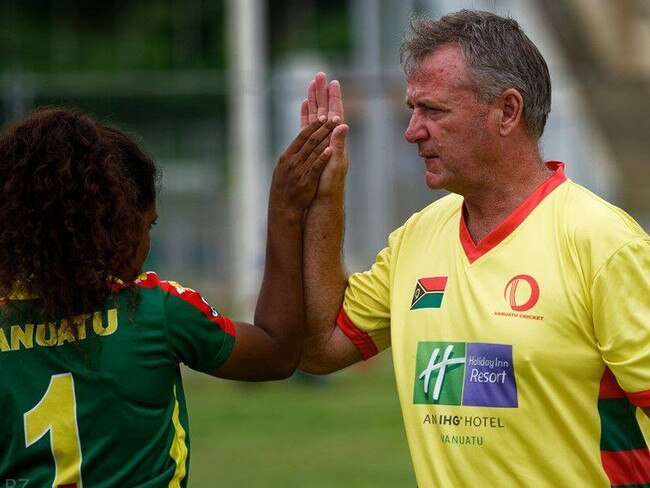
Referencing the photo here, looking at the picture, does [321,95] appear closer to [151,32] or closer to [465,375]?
[465,375]

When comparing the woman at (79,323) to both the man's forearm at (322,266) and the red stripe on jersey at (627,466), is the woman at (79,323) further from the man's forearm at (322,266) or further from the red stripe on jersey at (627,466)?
the red stripe on jersey at (627,466)

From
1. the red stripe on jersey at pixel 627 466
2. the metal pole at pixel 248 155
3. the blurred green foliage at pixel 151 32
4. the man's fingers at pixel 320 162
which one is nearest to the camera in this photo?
the red stripe on jersey at pixel 627 466

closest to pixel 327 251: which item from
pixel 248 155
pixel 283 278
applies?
pixel 283 278

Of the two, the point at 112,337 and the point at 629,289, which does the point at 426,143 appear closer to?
the point at 629,289

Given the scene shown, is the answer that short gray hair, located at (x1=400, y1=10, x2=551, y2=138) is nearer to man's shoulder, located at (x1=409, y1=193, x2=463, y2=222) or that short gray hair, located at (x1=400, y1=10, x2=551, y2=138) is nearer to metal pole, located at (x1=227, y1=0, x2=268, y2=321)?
man's shoulder, located at (x1=409, y1=193, x2=463, y2=222)

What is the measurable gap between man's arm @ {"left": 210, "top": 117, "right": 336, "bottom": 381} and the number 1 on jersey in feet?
1.43

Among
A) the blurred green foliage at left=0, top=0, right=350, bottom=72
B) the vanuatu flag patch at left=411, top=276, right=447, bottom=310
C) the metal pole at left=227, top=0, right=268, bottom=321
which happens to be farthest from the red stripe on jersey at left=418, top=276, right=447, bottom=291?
the blurred green foliage at left=0, top=0, right=350, bottom=72

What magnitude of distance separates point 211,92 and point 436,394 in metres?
13.2

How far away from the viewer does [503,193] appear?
3850 mm

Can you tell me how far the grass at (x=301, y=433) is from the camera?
973 cm

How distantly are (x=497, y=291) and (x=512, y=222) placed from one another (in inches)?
8.2

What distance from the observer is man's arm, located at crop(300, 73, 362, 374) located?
414cm

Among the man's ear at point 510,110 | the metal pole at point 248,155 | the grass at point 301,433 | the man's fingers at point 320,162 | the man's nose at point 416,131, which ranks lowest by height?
the grass at point 301,433

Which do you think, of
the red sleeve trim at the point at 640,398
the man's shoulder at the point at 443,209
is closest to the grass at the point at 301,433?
the man's shoulder at the point at 443,209
